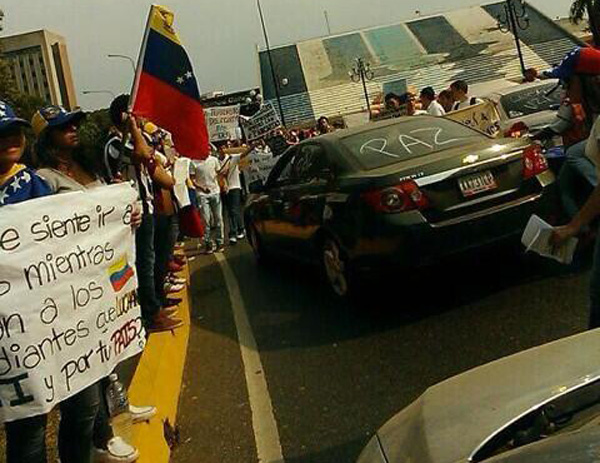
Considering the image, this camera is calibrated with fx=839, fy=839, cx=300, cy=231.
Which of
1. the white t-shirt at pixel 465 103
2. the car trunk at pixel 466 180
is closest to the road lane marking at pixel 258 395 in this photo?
the car trunk at pixel 466 180

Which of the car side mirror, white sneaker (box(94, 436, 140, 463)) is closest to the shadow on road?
the car side mirror

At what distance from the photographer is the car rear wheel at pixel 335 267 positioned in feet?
22.5

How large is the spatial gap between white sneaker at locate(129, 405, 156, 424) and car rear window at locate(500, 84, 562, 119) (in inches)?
336

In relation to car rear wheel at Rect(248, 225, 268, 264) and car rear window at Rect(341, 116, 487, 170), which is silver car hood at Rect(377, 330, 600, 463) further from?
car rear wheel at Rect(248, 225, 268, 264)

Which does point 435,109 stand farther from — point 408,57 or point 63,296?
point 408,57

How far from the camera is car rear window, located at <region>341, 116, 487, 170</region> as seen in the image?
677 centimetres

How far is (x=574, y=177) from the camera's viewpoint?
6.44 metres

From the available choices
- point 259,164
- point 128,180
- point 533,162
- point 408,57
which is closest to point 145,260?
point 128,180

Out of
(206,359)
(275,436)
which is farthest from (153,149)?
(275,436)

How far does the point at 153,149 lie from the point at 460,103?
7.46 m

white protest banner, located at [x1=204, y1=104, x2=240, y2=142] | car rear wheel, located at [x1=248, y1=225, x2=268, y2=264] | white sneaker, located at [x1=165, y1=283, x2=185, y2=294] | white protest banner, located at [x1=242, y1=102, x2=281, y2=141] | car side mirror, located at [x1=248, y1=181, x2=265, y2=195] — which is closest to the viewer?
white sneaker, located at [x1=165, y1=283, x2=185, y2=294]

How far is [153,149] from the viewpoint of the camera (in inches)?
257

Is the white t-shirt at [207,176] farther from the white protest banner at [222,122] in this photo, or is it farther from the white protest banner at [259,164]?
the white protest banner at [222,122]

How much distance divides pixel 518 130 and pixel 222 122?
7243 millimetres
